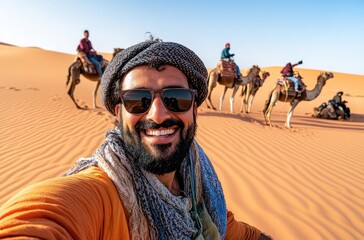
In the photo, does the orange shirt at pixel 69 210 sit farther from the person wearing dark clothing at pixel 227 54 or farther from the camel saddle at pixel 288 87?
the person wearing dark clothing at pixel 227 54

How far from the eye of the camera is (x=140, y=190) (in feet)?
3.97

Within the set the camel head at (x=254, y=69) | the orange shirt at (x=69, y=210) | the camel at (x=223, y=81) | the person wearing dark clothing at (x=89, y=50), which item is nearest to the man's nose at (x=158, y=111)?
the orange shirt at (x=69, y=210)

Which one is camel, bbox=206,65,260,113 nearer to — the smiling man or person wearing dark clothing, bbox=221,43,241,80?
person wearing dark clothing, bbox=221,43,241,80

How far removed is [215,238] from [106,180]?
2.25ft

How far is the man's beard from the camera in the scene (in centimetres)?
129

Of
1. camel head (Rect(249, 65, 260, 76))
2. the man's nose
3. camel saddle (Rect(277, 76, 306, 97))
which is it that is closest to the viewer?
the man's nose

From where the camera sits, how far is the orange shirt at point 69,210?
2.52 feet

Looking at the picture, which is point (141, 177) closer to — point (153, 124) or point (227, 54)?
point (153, 124)

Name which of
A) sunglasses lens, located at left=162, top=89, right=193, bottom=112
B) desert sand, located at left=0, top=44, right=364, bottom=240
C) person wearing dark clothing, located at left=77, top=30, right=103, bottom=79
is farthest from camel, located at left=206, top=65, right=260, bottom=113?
sunglasses lens, located at left=162, top=89, right=193, bottom=112

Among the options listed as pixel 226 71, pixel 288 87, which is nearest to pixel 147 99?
pixel 288 87

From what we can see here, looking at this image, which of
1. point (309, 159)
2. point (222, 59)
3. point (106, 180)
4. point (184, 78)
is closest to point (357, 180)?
point (309, 159)

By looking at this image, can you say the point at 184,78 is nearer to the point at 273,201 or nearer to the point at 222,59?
the point at 273,201

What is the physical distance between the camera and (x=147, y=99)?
1.42 m

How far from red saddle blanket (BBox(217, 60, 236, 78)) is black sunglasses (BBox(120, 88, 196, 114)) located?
32.0 ft
